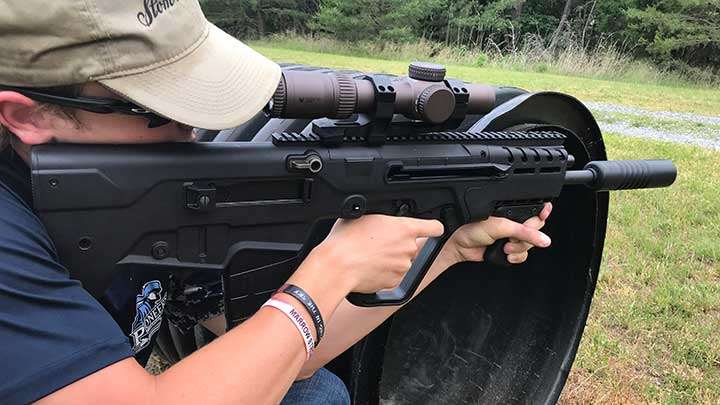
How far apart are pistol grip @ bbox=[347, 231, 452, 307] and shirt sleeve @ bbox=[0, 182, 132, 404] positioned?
83 centimetres

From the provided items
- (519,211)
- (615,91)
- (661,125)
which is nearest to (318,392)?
(519,211)

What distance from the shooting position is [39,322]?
1.18 metres

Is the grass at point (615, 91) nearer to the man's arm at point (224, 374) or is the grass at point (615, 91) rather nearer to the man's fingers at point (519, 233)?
the man's fingers at point (519, 233)

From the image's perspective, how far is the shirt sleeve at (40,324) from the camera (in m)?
1.14

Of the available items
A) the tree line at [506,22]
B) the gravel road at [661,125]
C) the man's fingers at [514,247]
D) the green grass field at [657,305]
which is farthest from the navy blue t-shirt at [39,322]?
the tree line at [506,22]

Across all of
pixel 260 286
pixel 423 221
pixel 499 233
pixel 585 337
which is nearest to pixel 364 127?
pixel 423 221

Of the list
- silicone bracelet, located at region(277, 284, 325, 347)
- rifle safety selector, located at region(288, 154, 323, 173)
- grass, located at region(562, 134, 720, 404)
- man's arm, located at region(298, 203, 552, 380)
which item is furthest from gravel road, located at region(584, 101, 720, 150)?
silicone bracelet, located at region(277, 284, 325, 347)

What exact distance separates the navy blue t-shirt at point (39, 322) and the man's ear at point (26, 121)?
0.38ft

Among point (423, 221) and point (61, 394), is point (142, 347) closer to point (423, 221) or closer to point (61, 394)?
point (61, 394)

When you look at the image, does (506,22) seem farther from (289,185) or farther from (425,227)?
(289,185)

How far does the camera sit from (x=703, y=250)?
188 inches

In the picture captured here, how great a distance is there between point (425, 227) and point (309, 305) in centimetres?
49

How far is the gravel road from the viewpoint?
9.77 meters

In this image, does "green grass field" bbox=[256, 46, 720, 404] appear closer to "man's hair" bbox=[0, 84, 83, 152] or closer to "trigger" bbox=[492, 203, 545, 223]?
"trigger" bbox=[492, 203, 545, 223]
